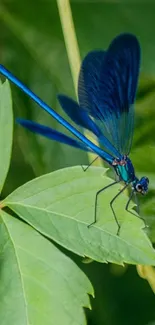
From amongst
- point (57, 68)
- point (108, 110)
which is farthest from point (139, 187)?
point (57, 68)

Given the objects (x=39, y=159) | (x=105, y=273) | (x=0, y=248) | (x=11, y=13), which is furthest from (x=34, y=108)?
(x=0, y=248)

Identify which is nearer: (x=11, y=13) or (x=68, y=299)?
(x=68, y=299)

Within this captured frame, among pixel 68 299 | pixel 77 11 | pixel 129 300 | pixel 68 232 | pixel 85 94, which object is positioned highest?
pixel 77 11

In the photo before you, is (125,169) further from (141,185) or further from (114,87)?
(114,87)

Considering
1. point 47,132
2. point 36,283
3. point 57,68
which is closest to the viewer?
point 36,283

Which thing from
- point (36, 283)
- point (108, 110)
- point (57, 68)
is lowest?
point (36, 283)

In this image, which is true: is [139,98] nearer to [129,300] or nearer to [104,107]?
[104,107]

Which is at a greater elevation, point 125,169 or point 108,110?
point 108,110

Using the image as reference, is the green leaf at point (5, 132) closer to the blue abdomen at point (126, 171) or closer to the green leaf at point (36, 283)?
the green leaf at point (36, 283)
